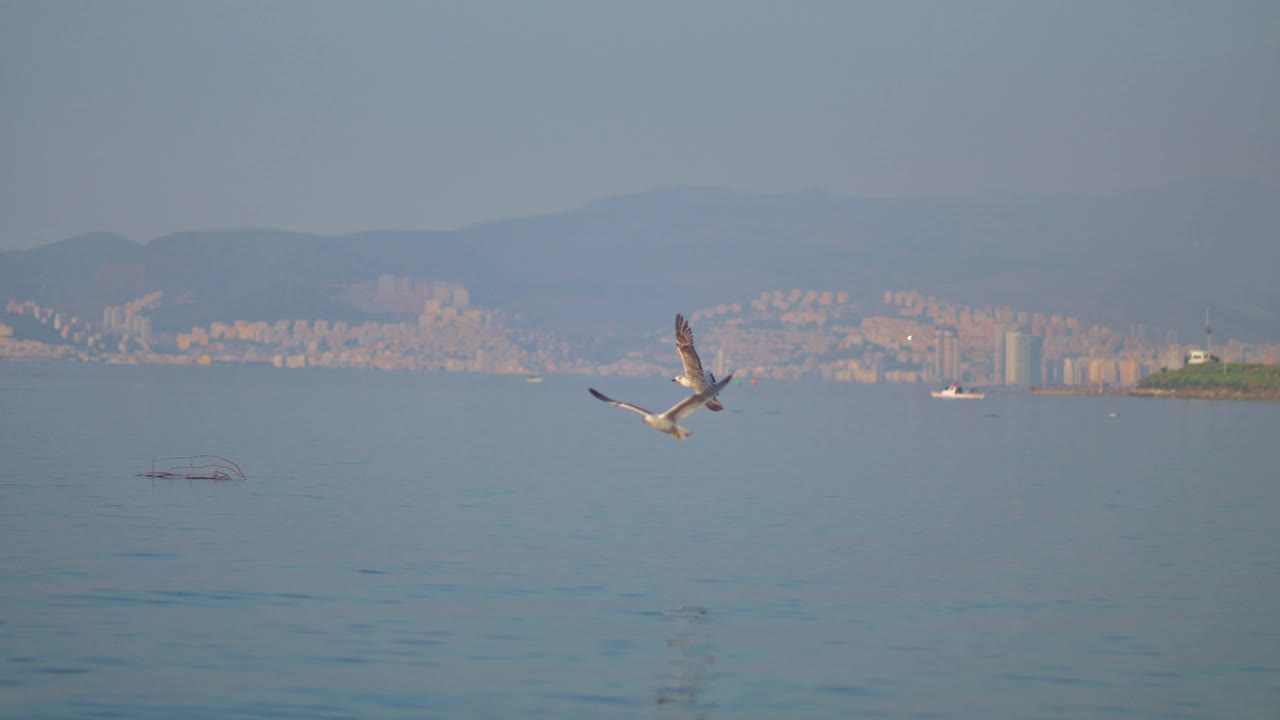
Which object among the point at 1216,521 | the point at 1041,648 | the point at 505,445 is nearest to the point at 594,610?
the point at 1041,648

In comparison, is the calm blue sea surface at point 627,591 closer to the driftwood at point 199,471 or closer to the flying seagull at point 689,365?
the driftwood at point 199,471

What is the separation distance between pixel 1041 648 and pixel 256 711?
12.5 meters

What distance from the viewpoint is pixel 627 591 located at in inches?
1158

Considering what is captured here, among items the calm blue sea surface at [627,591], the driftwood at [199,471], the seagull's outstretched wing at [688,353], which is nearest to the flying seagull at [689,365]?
the seagull's outstretched wing at [688,353]

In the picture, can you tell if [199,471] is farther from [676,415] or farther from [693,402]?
[693,402]

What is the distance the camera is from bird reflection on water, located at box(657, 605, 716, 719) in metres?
20.8

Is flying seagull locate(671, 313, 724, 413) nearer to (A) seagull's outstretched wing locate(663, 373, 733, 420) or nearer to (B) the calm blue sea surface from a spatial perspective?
(A) seagull's outstretched wing locate(663, 373, 733, 420)

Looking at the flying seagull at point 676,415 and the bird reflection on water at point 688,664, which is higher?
the flying seagull at point 676,415

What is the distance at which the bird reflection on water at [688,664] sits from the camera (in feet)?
68.4

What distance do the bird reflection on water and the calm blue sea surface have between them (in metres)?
0.07

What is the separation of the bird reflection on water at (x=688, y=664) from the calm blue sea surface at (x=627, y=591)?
0.07 metres

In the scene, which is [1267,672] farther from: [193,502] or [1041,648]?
[193,502]

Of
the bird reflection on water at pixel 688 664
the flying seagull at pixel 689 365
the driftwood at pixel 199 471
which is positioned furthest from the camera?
the driftwood at pixel 199 471

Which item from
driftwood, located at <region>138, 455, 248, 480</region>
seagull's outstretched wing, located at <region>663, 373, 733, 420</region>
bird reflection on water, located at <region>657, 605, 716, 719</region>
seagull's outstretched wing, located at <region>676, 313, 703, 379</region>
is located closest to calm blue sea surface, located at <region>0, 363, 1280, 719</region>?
bird reflection on water, located at <region>657, 605, 716, 719</region>
